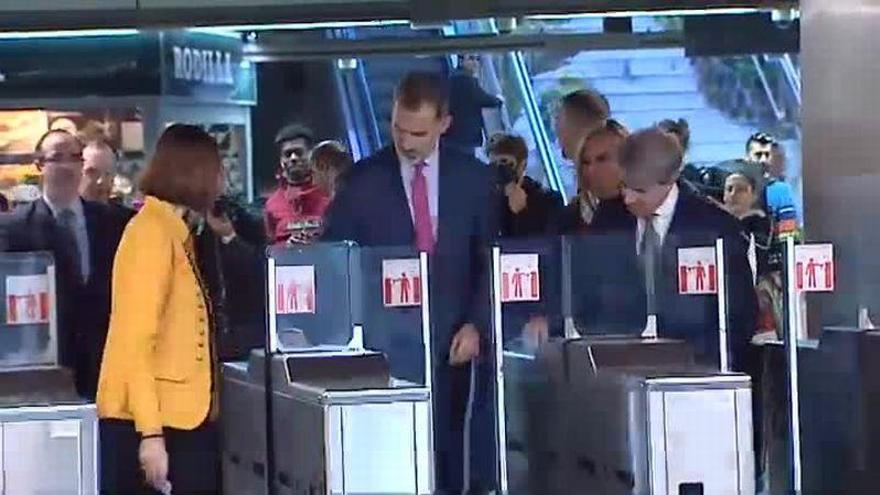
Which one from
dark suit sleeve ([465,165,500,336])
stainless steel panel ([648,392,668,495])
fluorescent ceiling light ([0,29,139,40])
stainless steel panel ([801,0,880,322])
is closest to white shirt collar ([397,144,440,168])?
dark suit sleeve ([465,165,500,336])

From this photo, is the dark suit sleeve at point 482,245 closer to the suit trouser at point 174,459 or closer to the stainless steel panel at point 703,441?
the suit trouser at point 174,459

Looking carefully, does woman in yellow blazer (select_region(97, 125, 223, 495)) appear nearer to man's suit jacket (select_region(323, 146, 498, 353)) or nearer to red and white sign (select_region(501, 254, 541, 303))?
red and white sign (select_region(501, 254, 541, 303))

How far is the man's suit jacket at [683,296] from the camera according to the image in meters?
8.44

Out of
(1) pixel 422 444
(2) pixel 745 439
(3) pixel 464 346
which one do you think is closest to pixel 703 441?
(2) pixel 745 439

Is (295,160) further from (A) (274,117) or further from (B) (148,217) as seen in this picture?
(B) (148,217)

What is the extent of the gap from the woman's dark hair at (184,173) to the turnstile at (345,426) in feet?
1.87

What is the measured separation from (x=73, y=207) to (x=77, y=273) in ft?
0.88

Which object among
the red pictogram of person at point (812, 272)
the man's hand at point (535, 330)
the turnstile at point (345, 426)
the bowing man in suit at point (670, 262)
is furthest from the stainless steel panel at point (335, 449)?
the man's hand at point (535, 330)

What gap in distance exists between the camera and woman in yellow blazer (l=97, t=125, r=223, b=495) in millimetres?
6816

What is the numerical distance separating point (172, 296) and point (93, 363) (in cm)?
196

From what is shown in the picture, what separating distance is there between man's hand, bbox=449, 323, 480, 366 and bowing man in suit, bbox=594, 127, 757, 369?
0.56m

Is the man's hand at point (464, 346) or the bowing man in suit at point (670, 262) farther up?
the bowing man in suit at point (670, 262)

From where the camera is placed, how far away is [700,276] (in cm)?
811

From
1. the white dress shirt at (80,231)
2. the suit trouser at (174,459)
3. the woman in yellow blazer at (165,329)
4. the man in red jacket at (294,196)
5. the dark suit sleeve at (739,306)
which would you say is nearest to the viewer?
the woman in yellow blazer at (165,329)
